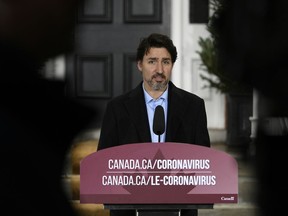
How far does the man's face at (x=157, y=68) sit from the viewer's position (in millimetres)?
3115

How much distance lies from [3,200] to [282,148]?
2.12m

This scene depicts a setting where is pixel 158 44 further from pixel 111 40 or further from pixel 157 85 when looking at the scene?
pixel 111 40

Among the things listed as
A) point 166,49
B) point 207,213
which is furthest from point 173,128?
point 207,213

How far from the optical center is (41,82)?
5.36 meters

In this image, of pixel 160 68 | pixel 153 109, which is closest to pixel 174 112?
pixel 153 109

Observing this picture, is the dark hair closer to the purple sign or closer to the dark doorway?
the purple sign

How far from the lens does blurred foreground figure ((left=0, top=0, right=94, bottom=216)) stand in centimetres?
463

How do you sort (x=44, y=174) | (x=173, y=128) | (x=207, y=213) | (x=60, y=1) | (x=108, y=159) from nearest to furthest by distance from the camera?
(x=108, y=159), (x=173, y=128), (x=44, y=174), (x=207, y=213), (x=60, y=1)

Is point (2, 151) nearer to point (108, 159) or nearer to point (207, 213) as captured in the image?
point (207, 213)

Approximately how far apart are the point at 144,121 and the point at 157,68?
0.24 metres

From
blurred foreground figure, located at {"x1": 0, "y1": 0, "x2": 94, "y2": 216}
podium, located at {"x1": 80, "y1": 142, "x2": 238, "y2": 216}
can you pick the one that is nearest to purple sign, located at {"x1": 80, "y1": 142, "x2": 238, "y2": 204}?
podium, located at {"x1": 80, "y1": 142, "x2": 238, "y2": 216}

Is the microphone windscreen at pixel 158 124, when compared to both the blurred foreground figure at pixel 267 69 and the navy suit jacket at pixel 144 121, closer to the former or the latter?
the navy suit jacket at pixel 144 121

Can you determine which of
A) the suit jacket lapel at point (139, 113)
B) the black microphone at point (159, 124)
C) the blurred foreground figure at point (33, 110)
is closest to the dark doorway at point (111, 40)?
the blurred foreground figure at point (33, 110)

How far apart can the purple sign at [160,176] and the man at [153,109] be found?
0.39m
